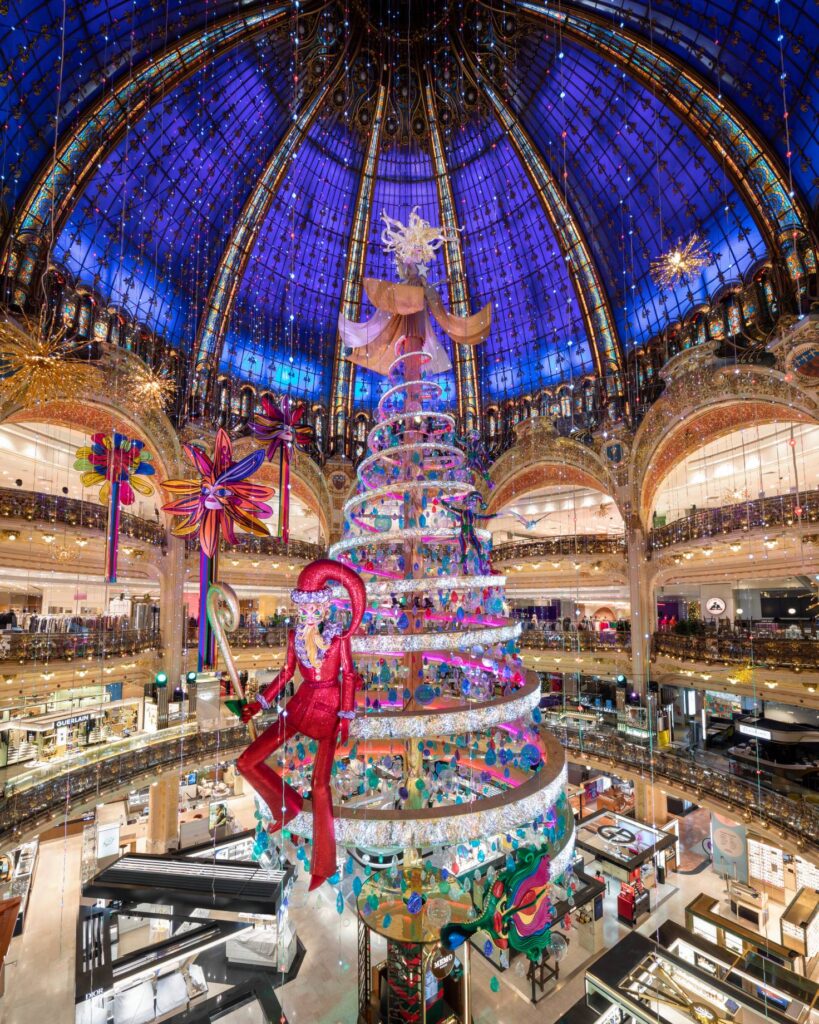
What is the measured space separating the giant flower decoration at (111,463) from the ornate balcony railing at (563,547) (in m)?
17.3

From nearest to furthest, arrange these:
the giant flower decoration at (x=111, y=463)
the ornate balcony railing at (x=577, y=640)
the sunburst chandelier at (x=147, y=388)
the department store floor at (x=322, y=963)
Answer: the giant flower decoration at (x=111, y=463) < the department store floor at (x=322, y=963) < the sunburst chandelier at (x=147, y=388) < the ornate balcony railing at (x=577, y=640)

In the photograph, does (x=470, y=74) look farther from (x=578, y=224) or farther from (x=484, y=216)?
(x=578, y=224)

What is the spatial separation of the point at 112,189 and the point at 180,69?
4.02m

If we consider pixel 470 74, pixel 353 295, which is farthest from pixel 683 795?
pixel 470 74

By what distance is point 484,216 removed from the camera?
69.7 ft

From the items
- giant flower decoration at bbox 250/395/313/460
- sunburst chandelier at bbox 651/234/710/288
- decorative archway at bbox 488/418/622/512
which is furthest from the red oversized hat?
decorative archway at bbox 488/418/622/512

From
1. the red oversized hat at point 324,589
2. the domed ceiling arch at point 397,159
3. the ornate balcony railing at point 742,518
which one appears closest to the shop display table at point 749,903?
the ornate balcony railing at point 742,518

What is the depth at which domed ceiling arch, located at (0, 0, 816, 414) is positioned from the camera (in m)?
13.5

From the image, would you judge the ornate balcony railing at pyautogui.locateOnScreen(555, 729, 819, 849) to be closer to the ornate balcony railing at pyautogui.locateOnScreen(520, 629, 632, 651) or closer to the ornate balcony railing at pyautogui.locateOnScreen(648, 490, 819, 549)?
the ornate balcony railing at pyautogui.locateOnScreen(520, 629, 632, 651)

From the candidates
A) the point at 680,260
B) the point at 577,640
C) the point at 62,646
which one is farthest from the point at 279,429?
the point at 577,640

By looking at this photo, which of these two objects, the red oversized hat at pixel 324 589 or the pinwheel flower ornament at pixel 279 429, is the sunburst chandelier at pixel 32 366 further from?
the red oversized hat at pixel 324 589

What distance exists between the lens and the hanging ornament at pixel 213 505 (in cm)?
504

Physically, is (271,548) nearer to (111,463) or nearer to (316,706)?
(111,463)

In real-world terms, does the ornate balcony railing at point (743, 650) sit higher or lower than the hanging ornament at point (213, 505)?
lower
